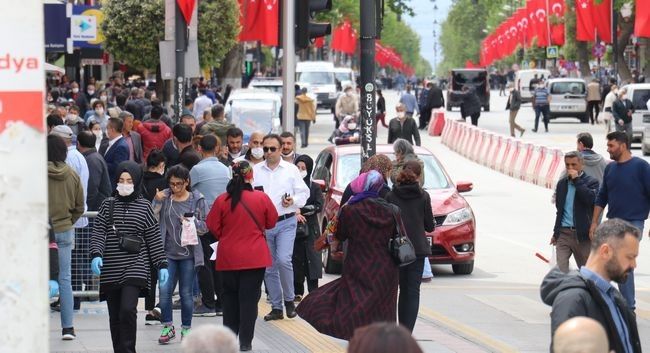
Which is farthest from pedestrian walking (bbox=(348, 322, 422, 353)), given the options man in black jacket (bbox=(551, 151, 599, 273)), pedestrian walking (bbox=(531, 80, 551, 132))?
pedestrian walking (bbox=(531, 80, 551, 132))

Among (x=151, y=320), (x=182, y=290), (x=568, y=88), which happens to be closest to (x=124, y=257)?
(x=182, y=290)

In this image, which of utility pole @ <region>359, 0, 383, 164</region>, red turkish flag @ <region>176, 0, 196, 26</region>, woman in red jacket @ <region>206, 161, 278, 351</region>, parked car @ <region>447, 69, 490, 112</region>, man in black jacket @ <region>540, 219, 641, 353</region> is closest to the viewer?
man in black jacket @ <region>540, 219, 641, 353</region>

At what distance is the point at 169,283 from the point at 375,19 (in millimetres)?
4468

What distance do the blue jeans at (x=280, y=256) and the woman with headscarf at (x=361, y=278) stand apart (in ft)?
7.04

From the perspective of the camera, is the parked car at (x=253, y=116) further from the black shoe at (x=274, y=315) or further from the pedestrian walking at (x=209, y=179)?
the black shoe at (x=274, y=315)

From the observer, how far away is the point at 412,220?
1150cm

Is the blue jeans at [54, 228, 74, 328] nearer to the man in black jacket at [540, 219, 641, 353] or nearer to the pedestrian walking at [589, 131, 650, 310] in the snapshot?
the pedestrian walking at [589, 131, 650, 310]

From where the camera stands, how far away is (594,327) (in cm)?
486

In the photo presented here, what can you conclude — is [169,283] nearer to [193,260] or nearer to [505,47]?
[193,260]

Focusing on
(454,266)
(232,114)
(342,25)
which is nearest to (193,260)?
(454,266)

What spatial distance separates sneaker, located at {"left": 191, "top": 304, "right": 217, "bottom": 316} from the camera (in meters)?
13.1

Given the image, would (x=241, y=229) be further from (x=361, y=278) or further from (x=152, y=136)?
(x=152, y=136)

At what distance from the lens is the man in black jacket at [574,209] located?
13000 mm

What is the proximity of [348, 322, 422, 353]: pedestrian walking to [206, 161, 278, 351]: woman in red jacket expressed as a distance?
21.2 feet
